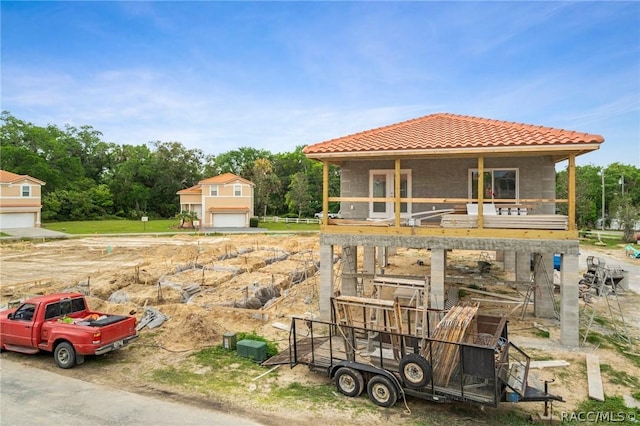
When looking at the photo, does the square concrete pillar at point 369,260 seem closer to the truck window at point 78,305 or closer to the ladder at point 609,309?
the ladder at point 609,309

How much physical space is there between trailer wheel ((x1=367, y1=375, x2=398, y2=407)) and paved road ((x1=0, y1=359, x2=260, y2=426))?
2.51 meters

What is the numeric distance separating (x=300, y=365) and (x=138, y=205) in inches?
2999

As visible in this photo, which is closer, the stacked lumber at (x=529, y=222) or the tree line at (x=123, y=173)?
the stacked lumber at (x=529, y=222)

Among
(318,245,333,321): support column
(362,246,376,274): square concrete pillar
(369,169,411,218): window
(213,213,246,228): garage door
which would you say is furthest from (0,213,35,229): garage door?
(369,169,411,218): window

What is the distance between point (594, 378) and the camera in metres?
9.37

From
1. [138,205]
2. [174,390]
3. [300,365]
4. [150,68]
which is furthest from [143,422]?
[138,205]

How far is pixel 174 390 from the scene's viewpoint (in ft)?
29.9

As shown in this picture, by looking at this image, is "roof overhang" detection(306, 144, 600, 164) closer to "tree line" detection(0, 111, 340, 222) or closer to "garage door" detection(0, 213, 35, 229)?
"garage door" detection(0, 213, 35, 229)

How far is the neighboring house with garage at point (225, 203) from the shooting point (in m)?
57.0

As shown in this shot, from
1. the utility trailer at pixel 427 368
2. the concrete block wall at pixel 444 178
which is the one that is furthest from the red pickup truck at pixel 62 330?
the concrete block wall at pixel 444 178

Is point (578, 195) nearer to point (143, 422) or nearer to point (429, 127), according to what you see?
point (429, 127)

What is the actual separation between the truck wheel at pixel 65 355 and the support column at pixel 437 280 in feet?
33.4

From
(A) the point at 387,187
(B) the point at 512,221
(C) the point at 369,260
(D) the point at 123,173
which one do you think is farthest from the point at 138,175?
(B) the point at 512,221

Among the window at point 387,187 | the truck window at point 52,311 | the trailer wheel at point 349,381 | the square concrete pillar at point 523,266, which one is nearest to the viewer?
the trailer wheel at point 349,381
